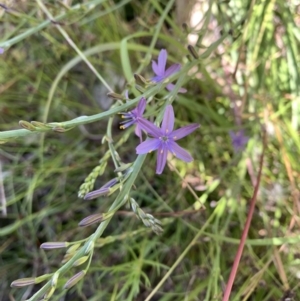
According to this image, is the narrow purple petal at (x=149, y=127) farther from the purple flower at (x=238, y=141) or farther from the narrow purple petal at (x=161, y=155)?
the purple flower at (x=238, y=141)

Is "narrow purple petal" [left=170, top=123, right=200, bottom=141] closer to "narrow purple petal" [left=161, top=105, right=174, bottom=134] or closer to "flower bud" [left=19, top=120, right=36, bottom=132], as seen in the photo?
"narrow purple petal" [left=161, top=105, right=174, bottom=134]

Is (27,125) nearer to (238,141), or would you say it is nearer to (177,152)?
(177,152)

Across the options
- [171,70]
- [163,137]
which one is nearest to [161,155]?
[163,137]

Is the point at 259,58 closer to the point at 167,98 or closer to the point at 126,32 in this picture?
the point at 126,32

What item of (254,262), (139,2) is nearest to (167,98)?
(254,262)

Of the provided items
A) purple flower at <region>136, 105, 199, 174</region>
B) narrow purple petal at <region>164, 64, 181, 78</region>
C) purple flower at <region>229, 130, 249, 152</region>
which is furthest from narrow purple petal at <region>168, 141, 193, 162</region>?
purple flower at <region>229, 130, 249, 152</region>

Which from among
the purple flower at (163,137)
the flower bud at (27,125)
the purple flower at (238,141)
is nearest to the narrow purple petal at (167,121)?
the purple flower at (163,137)

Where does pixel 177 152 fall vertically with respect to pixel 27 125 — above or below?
below
